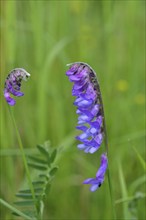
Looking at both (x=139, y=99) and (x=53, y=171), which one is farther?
(x=139, y=99)

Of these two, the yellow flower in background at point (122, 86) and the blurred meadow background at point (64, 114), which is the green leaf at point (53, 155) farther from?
the yellow flower in background at point (122, 86)

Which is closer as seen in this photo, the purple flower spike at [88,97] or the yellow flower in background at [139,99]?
the purple flower spike at [88,97]

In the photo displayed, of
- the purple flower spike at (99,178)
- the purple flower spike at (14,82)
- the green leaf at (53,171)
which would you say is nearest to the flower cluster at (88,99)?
the purple flower spike at (99,178)

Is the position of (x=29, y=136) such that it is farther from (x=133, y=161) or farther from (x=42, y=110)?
(x=133, y=161)

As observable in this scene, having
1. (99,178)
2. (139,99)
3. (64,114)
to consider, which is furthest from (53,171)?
(139,99)

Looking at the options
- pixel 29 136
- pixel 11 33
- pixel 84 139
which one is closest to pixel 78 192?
pixel 29 136

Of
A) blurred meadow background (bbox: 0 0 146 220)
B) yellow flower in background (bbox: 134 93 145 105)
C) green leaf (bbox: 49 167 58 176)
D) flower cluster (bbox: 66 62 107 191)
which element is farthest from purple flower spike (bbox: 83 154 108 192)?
yellow flower in background (bbox: 134 93 145 105)

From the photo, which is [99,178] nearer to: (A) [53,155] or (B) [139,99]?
(A) [53,155]
